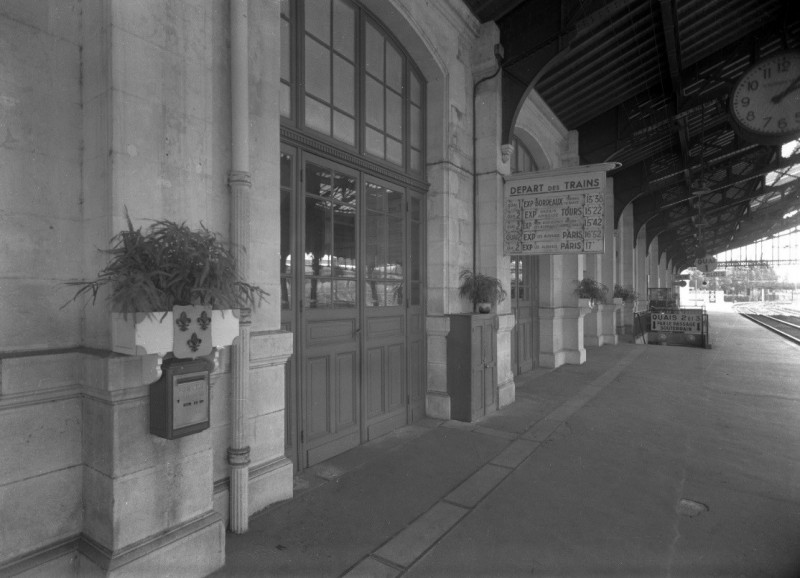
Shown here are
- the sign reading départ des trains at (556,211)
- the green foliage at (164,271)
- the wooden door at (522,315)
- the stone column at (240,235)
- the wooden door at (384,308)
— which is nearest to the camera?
the green foliage at (164,271)

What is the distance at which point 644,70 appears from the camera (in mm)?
9195

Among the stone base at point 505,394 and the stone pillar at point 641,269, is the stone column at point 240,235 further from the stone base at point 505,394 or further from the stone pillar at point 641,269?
the stone pillar at point 641,269

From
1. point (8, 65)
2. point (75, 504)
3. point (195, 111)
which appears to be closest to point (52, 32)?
point (8, 65)

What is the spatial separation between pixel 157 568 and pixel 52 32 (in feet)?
9.70

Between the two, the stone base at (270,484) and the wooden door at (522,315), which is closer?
the stone base at (270,484)

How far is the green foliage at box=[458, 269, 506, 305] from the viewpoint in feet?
19.8

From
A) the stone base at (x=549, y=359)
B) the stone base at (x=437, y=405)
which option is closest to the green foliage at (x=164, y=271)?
the stone base at (x=437, y=405)

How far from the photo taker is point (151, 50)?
2533 millimetres

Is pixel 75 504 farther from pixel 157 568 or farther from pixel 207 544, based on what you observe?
pixel 207 544

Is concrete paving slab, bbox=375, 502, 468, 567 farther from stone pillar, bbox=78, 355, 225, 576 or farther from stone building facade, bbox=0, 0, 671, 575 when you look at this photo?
stone pillar, bbox=78, 355, 225, 576

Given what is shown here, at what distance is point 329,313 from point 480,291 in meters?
2.43

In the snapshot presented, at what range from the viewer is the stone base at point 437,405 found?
5.83 meters

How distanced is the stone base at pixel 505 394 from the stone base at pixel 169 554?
4535mm

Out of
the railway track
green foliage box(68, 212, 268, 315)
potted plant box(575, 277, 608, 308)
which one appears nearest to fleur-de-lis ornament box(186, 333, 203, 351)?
green foliage box(68, 212, 268, 315)
